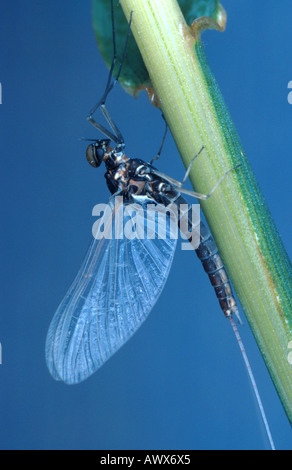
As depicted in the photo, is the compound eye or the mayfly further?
the compound eye

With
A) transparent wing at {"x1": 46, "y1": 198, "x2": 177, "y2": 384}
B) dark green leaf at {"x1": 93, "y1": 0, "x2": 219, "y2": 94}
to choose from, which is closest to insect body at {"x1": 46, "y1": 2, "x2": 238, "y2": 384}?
transparent wing at {"x1": 46, "y1": 198, "x2": 177, "y2": 384}

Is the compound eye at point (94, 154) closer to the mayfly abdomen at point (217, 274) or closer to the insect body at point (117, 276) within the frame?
the insect body at point (117, 276)

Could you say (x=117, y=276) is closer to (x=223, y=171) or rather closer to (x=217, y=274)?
(x=217, y=274)

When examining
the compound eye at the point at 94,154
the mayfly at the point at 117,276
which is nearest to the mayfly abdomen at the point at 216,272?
the mayfly at the point at 117,276

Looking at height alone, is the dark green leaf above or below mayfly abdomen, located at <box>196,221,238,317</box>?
above

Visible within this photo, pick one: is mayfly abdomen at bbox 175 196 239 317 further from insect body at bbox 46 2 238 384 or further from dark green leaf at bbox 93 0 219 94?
dark green leaf at bbox 93 0 219 94

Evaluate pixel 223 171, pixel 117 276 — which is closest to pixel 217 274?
pixel 117 276
